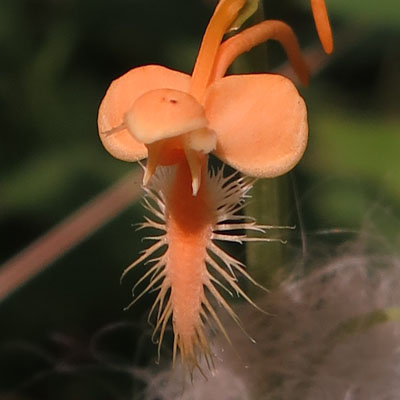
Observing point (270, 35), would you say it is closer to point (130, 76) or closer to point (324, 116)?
point (130, 76)

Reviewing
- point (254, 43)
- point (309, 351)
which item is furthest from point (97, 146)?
point (254, 43)

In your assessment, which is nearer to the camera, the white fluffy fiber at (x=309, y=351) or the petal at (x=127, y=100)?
the petal at (x=127, y=100)

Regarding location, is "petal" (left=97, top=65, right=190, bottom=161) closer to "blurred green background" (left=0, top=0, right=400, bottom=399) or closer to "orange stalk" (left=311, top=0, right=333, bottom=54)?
"orange stalk" (left=311, top=0, right=333, bottom=54)

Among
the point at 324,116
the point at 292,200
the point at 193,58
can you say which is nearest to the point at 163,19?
the point at 193,58

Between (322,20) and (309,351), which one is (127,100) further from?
(309,351)

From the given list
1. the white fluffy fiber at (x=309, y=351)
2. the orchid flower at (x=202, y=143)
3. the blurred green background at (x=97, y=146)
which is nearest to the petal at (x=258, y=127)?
the orchid flower at (x=202, y=143)

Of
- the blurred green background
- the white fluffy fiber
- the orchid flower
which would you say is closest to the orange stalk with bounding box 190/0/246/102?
the orchid flower

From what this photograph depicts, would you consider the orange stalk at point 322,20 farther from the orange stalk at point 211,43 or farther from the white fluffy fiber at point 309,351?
the white fluffy fiber at point 309,351

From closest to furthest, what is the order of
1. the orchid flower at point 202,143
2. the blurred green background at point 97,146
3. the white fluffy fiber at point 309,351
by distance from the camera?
the orchid flower at point 202,143 → the white fluffy fiber at point 309,351 → the blurred green background at point 97,146
